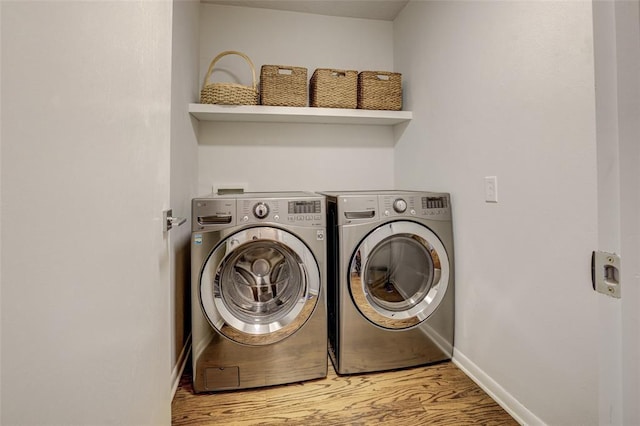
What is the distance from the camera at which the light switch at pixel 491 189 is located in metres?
1.38

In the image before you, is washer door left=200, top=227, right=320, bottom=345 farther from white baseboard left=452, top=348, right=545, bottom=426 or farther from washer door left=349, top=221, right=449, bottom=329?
white baseboard left=452, top=348, right=545, bottom=426

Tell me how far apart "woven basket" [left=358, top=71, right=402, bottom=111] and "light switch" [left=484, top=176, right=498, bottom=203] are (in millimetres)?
955

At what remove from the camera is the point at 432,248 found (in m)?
1.66

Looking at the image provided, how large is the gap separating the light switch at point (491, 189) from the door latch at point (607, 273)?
0.98 meters

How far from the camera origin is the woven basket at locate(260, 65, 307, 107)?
196 centimetres

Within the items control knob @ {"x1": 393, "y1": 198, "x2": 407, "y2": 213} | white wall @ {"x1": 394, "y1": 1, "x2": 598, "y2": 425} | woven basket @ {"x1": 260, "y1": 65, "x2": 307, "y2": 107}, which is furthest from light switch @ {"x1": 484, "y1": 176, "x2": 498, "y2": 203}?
woven basket @ {"x1": 260, "y1": 65, "x2": 307, "y2": 107}

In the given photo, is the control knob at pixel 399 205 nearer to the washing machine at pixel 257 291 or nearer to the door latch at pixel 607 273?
the washing machine at pixel 257 291

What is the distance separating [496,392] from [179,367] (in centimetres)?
156

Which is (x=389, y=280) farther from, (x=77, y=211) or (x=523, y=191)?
(x=77, y=211)

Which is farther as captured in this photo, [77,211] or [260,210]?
[260,210]

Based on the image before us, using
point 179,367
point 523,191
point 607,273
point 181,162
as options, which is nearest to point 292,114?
point 181,162

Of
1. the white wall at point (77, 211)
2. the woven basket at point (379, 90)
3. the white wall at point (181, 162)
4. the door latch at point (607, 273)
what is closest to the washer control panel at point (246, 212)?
the white wall at point (181, 162)

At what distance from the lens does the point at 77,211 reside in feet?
1.58

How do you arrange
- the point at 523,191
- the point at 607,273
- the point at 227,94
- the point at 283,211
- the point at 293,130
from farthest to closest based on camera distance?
the point at 293,130, the point at 227,94, the point at 283,211, the point at 523,191, the point at 607,273
